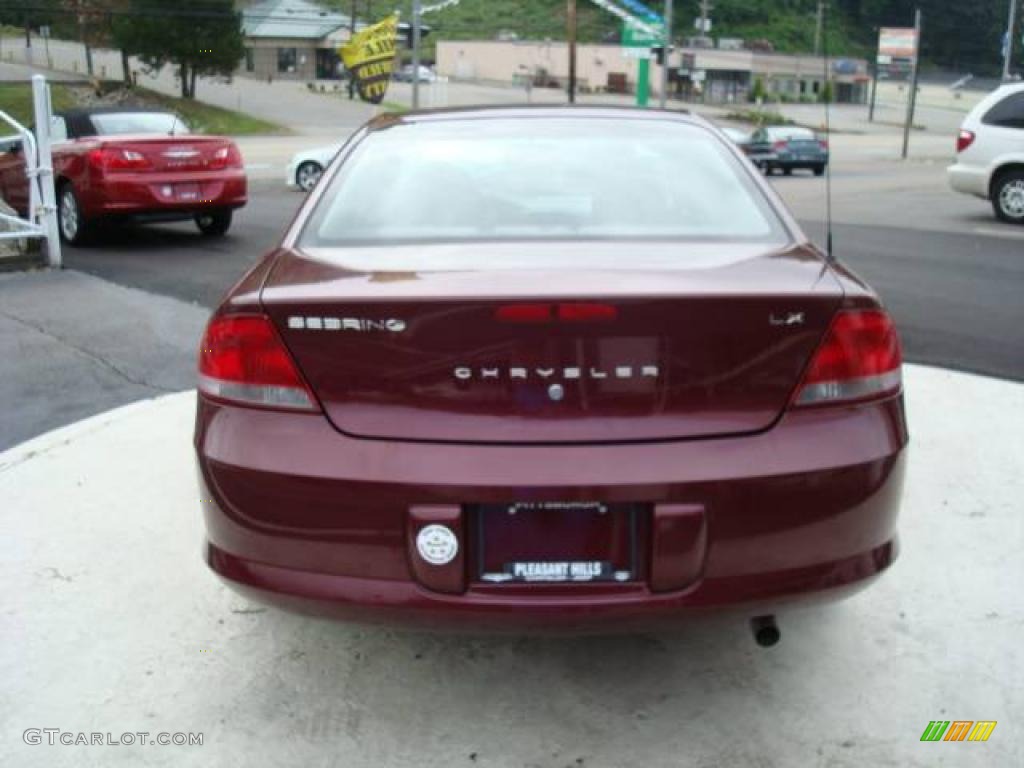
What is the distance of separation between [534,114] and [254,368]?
168 cm

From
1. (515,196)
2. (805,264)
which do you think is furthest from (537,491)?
(515,196)

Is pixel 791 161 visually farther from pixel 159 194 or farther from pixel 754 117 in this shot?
pixel 754 117

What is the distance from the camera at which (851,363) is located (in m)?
2.70

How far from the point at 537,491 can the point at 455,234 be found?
3.04ft

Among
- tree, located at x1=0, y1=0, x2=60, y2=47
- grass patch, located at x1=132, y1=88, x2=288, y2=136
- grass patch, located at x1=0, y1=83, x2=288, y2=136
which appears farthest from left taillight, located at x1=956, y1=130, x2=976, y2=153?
tree, located at x1=0, y1=0, x2=60, y2=47

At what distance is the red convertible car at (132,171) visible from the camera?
1091cm

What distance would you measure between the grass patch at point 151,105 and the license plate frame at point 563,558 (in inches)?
1852

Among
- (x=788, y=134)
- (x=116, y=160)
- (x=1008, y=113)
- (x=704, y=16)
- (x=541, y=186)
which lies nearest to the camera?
(x=541, y=186)

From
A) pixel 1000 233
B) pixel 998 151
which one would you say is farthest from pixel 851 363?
pixel 998 151

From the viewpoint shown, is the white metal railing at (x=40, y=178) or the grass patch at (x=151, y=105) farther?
the grass patch at (x=151, y=105)

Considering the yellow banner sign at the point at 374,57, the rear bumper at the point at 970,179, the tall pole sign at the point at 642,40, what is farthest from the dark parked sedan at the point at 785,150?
the rear bumper at the point at 970,179

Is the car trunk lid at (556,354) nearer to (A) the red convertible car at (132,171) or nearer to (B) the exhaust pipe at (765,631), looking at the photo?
(B) the exhaust pipe at (765,631)

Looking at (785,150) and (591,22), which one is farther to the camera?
(591,22)

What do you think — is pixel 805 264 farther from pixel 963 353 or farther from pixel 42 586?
pixel 963 353
